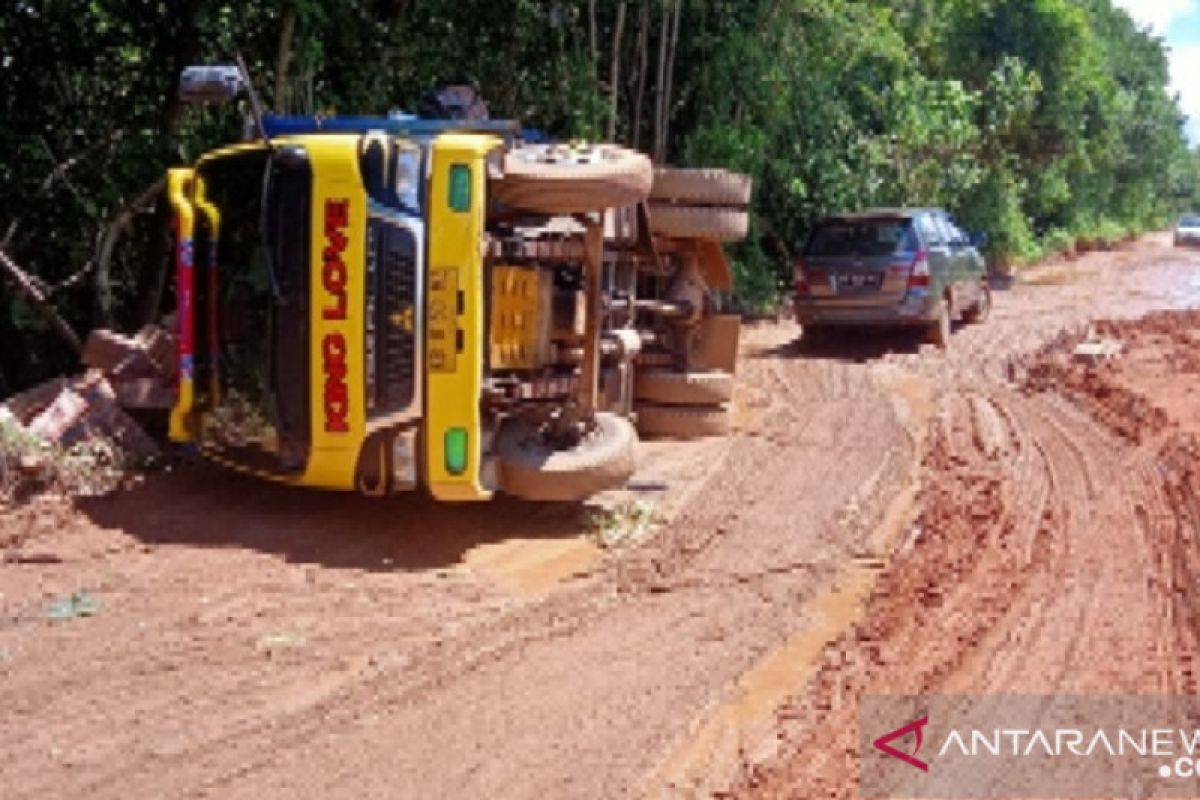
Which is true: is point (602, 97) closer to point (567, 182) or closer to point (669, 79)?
point (669, 79)

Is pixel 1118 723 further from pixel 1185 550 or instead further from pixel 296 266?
pixel 296 266

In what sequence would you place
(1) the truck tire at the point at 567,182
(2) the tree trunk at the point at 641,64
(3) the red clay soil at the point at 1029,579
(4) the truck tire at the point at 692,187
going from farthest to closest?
A: 1. (2) the tree trunk at the point at 641,64
2. (4) the truck tire at the point at 692,187
3. (1) the truck tire at the point at 567,182
4. (3) the red clay soil at the point at 1029,579

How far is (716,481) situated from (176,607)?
135 inches

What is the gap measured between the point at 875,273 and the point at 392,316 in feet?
26.4

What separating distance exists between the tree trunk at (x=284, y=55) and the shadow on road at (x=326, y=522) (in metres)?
4.24

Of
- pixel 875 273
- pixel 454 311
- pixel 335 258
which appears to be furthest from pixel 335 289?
pixel 875 273

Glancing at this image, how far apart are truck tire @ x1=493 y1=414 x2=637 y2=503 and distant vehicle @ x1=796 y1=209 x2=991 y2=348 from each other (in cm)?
699

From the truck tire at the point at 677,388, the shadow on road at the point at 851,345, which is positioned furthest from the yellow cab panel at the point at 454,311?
the shadow on road at the point at 851,345

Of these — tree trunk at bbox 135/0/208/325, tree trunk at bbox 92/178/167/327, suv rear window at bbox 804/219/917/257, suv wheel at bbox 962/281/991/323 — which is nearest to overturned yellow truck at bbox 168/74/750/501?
tree trunk at bbox 92/178/167/327

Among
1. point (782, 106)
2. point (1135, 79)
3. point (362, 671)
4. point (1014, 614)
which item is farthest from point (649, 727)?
point (1135, 79)

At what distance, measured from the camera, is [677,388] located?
8789mm

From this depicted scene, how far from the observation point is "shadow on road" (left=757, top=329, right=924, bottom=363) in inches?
529

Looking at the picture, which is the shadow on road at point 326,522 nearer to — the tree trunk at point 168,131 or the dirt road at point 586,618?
the dirt road at point 586,618

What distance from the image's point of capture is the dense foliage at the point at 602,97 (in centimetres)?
994
